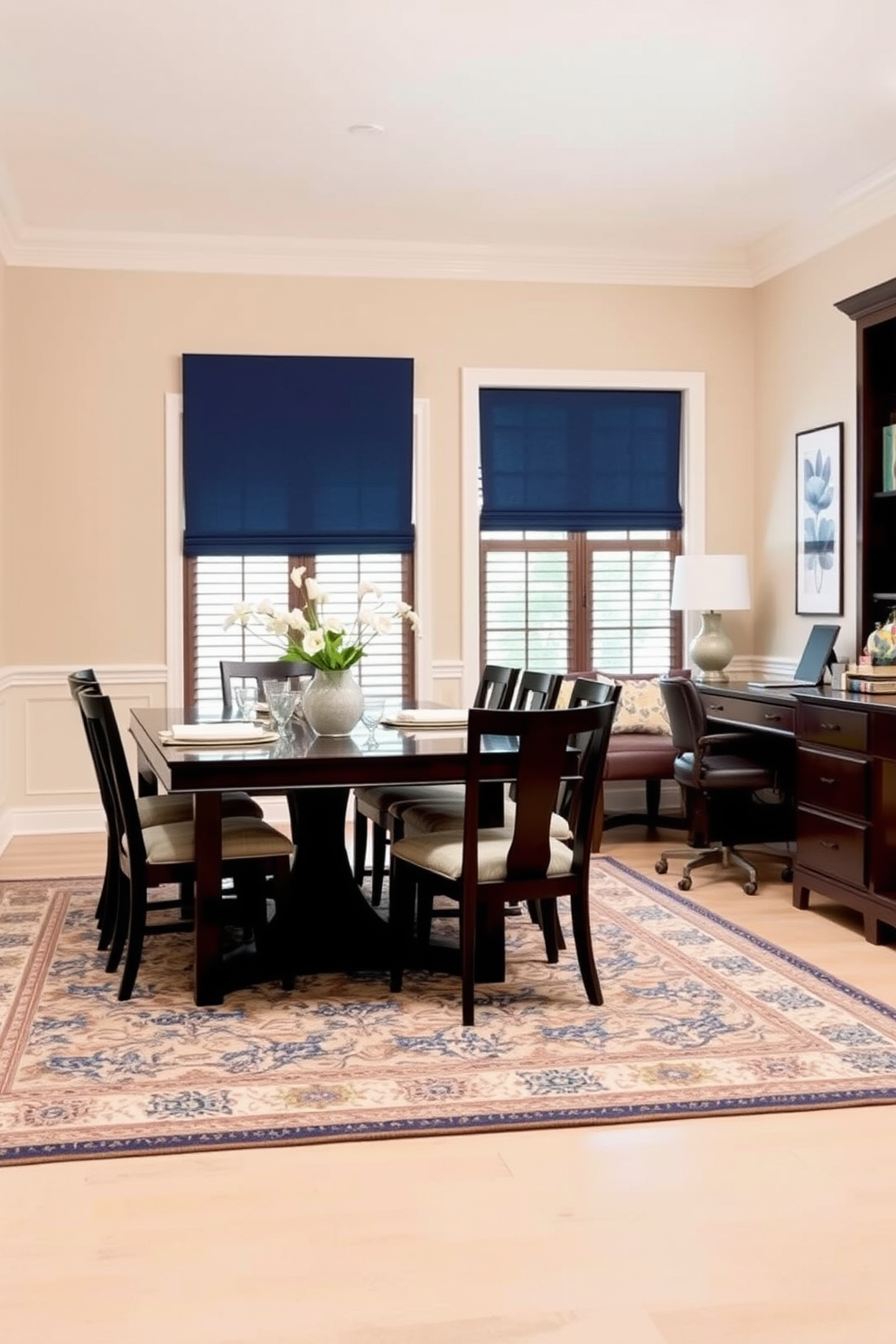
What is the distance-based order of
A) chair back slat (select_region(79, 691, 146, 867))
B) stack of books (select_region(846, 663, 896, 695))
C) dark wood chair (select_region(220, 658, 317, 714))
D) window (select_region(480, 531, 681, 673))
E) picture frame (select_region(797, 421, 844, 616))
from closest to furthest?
chair back slat (select_region(79, 691, 146, 867))
stack of books (select_region(846, 663, 896, 695))
dark wood chair (select_region(220, 658, 317, 714))
picture frame (select_region(797, 421, 844, 616))
window (select_region(480, 531, 681, 673))

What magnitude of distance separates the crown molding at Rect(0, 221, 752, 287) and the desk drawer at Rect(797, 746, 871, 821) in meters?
3.35

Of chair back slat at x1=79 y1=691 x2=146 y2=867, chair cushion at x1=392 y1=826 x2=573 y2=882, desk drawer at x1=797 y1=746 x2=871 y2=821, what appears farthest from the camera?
desk drawer at x1=797 y1=746 x2=871 y2=821

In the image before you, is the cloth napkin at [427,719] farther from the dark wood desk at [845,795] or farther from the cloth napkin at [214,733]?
the dark wood desk at [845,795]

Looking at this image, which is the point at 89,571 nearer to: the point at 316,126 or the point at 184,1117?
the point at 316,126

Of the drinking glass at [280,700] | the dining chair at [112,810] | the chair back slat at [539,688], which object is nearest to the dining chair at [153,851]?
the dining chair at [112,810]

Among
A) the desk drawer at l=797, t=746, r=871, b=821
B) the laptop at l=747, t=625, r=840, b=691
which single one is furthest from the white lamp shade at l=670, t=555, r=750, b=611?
the desk drawer at l=797, t=746, r=871, b=821

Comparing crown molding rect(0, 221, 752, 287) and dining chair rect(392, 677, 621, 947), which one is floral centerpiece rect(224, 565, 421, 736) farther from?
crown molding rect(0, 221, 752, 287)

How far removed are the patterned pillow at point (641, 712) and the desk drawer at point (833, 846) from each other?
1619 mm

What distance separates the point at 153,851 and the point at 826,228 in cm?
465

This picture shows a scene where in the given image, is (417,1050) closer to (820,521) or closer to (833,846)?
(833,846)

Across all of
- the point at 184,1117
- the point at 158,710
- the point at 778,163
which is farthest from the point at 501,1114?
the point at 778,163

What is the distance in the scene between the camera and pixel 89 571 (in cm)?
702

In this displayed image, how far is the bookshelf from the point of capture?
18.1ft

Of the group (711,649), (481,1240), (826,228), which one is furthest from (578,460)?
(481,1240)
